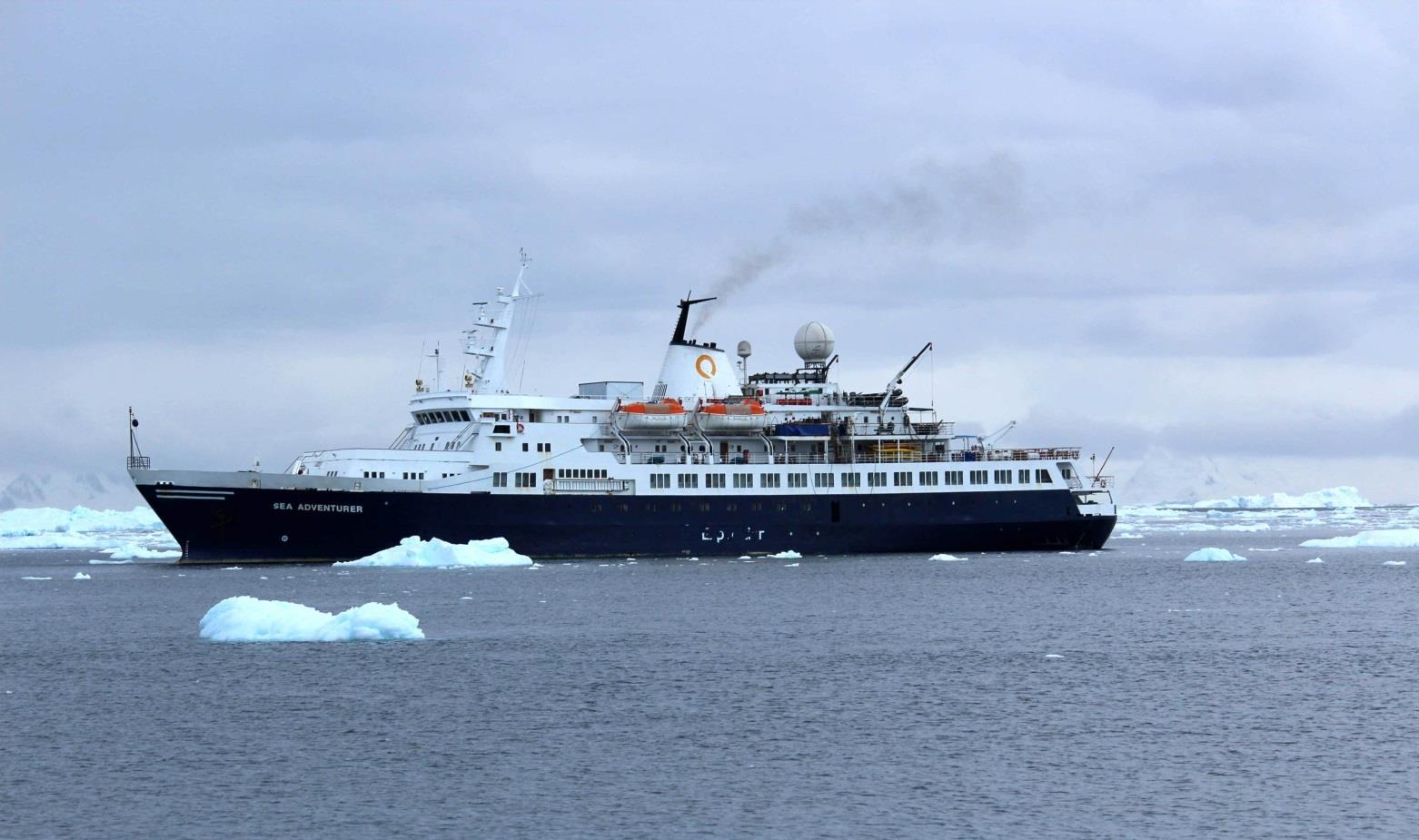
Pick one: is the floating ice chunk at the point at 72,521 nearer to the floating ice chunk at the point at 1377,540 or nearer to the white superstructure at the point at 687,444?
the white superstructure at the point at 687,444

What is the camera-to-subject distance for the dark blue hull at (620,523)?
5669cm

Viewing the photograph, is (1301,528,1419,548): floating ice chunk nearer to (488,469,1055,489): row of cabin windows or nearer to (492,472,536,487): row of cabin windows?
(488,469,1055,489): row of cabin windows

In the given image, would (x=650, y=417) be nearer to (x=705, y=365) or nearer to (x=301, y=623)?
(x=705, y=365)

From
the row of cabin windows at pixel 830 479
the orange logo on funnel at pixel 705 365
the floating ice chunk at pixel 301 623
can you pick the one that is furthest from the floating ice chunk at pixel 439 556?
the floating ice chunk at pixel 301 623

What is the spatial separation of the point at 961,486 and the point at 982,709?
36.6m

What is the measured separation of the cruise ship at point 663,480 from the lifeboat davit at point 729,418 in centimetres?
7

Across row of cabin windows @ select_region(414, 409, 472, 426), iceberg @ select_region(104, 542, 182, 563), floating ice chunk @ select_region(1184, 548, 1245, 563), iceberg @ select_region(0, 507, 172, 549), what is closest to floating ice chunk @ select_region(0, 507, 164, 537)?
iceberg @ select_region(0, 507, 172, 549)

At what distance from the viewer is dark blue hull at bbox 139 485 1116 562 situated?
5669cm

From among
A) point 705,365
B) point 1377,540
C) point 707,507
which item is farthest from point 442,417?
point 1377,540

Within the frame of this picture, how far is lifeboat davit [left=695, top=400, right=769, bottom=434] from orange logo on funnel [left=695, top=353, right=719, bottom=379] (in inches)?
112

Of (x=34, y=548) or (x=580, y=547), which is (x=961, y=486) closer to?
(x=580, y=547)

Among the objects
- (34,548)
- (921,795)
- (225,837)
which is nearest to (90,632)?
(225,837)

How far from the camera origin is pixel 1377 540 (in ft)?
271

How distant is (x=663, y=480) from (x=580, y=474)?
10.7 feet
